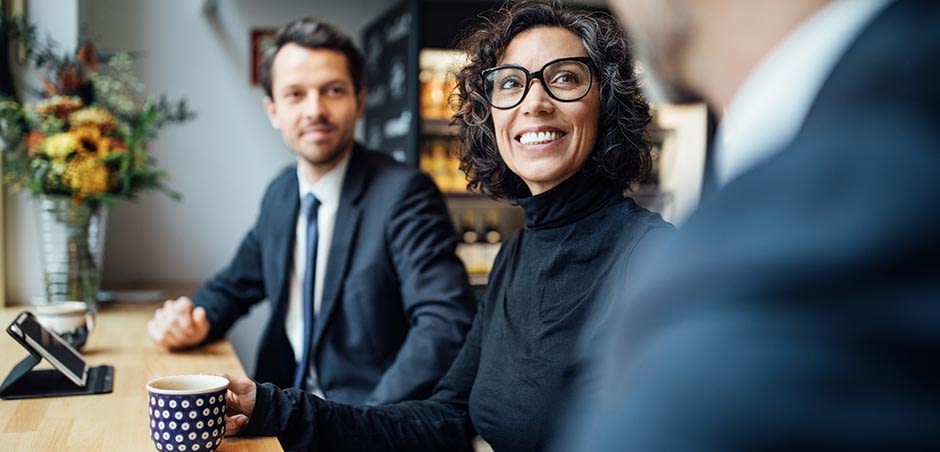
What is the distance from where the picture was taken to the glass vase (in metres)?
2.57

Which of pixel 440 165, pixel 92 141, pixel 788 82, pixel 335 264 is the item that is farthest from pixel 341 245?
pixel 788 82

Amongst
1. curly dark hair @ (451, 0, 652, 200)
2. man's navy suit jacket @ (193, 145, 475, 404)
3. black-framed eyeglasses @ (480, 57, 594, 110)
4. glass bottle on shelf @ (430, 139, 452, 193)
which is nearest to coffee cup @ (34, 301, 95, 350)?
man's navy suit jacket @ (193, 145, 475, 404)

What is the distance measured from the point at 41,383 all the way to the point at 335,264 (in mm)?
803

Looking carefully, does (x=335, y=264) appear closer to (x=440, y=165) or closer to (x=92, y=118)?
(x=92, y=118)

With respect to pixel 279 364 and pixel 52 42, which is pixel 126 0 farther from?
pixel 279 364

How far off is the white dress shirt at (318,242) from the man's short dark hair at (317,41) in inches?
11.5

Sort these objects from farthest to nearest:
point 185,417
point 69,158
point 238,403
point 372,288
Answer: point 69,158
point 372,288
point 238,403
point 185,417

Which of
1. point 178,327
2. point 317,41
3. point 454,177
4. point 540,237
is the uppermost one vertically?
point 317,41

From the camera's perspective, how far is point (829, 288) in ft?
1.38

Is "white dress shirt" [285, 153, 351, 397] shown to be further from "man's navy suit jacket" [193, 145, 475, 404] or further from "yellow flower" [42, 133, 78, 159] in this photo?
"yellow flower" [42, 133, 78, 159]

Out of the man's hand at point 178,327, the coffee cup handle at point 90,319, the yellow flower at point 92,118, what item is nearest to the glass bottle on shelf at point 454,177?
the yellow flower at point 92,118

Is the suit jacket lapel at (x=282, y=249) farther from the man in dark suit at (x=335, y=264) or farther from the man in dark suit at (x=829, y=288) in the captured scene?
the man in dark suit at (x=829, y=288)

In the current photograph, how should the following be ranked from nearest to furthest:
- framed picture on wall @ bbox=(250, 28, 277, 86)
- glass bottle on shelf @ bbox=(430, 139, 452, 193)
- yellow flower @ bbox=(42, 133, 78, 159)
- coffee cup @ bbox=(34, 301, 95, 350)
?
coffee cup @ bbox=(34, 301, 95, 350), yellow flower @ bbox=(42, 133, 78, 159), framed picture on wall @ bbox=(250, 28, 277, 86), glass bottle on shelf @ bbox=(430, 139, 452, 193)

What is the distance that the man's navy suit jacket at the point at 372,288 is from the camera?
2.05 m
